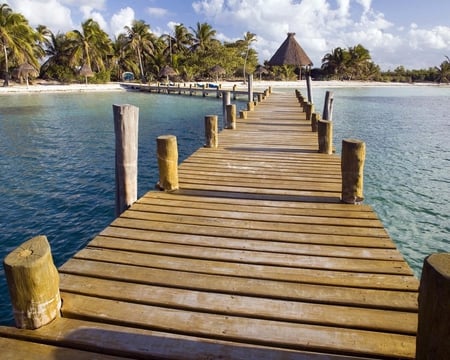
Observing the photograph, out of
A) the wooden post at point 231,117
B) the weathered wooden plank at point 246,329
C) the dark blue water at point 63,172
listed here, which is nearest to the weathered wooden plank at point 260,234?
the weathered wooden plank at point 246,329

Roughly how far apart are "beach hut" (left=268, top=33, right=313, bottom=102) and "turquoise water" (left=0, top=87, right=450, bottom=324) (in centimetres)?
407

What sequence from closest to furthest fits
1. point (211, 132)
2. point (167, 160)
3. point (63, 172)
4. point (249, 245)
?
point (249, 245) < point (167, 160) < point (211, 132) < point (63, 172)

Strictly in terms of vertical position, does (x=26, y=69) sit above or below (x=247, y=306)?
above

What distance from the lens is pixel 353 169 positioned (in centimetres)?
464

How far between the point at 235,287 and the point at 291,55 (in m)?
14.2

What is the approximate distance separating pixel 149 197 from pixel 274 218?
194cm

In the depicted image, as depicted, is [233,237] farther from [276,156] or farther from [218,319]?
[276,156]

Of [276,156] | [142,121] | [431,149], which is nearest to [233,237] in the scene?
[276,156]

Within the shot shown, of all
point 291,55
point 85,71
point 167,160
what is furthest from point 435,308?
point 85,71

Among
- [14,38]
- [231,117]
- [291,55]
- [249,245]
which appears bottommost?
[249,245]

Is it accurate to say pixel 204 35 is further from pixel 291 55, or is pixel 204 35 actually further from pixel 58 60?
pixel 291 55

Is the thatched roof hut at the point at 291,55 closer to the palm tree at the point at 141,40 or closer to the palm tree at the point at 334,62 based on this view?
the palm tree at the point at 141,40

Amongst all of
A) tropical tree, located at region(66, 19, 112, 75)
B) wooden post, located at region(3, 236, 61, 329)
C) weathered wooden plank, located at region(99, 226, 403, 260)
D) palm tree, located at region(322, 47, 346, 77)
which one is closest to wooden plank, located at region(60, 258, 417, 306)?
weathered wooden plank, located at region(99, 226, 403, 260)

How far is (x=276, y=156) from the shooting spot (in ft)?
25.6
